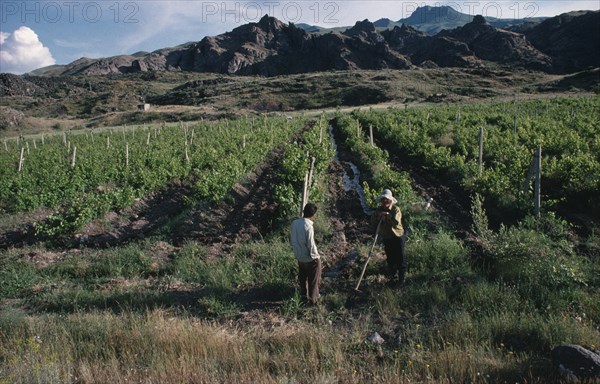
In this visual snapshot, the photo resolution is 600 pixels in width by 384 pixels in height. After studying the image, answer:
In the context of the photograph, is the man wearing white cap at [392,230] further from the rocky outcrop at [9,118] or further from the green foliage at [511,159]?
the rocky outcrop at [9,118]

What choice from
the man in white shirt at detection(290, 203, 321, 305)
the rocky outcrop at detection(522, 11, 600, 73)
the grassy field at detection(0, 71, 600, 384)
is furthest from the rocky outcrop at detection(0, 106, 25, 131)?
the rocky outcrop at detection(522, 11, 600, 73)

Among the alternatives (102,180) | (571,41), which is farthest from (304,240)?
(571,41)

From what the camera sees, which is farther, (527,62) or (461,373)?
Answer: (527,62)

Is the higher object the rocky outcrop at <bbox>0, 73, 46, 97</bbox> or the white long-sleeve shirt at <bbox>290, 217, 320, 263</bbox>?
the rocky outcrop at <bbox>0, 73, 46, 97</bbox>

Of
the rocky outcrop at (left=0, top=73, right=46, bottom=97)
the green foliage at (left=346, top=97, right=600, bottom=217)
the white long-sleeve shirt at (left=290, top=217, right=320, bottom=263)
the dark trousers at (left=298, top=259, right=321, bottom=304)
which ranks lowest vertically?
the dark trousers at (left=298, top=259, right=321, bottom=304)

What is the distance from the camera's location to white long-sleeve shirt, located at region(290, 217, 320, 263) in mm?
5803

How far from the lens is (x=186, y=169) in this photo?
52.3 feet

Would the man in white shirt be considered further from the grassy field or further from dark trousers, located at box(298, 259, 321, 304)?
the grassy field

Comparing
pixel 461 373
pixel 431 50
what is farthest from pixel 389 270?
pixel 431 50

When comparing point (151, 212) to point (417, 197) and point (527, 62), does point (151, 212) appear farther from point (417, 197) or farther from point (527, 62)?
point (527, 62)

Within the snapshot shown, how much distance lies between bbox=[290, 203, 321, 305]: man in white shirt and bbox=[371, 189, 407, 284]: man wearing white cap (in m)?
1.21

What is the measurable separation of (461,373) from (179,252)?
632cm

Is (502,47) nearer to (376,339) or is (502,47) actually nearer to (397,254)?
(397,254)

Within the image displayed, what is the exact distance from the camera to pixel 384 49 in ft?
405
